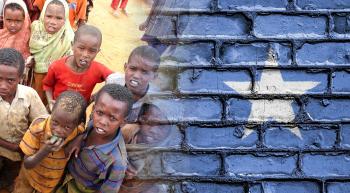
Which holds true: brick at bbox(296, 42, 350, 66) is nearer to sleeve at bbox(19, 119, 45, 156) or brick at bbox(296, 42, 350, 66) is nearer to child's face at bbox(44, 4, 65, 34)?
sleeve at bbox(19, 119, 45, 156)

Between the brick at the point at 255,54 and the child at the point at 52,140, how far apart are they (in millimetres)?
590

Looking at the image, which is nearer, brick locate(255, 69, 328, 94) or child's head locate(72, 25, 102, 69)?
brick locate(255, 69, 328, 94)

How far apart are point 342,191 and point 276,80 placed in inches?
20.4

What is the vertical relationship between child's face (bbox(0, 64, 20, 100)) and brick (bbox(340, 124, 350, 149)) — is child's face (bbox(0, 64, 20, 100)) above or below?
above

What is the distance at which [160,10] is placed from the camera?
242 centimetres

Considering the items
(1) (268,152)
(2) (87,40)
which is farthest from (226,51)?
(2) (87,40)

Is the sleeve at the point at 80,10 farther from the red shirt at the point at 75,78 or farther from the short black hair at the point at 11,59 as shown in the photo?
the short black hair at the point at 11,59

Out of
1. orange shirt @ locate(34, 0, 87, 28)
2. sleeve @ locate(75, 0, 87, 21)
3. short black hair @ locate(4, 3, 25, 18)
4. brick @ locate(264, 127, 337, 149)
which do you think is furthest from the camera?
sleeve @ locate(75, 0, 87, 21)

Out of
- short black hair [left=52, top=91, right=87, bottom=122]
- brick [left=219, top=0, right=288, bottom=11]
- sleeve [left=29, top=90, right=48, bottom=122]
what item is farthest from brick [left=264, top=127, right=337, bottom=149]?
sleeve [left=29, top=90, right=48, bottom=122]

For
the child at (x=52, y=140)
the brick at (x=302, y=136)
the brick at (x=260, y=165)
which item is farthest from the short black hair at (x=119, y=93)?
the brick at (x=302, y=136)

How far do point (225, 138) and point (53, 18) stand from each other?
1.69 metres

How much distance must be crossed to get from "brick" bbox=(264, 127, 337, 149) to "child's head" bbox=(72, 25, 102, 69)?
1056 mm

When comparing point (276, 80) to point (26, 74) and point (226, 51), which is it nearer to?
point (226, 51)

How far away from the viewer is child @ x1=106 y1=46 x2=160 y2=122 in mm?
2495
